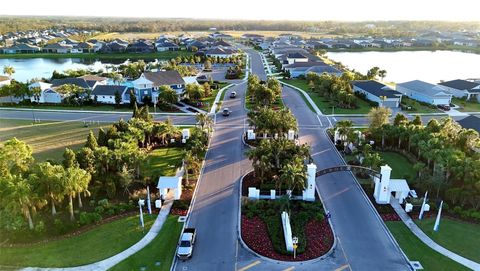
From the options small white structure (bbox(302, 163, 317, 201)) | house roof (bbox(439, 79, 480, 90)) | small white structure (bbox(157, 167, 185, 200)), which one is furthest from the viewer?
house roof (bbox(439, 79, 480, 90))

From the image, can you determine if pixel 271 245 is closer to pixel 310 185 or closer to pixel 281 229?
pixel 281 229

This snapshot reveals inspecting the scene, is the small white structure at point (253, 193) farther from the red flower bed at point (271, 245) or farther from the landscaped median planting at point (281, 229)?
the red flower bed at point (271, 245)

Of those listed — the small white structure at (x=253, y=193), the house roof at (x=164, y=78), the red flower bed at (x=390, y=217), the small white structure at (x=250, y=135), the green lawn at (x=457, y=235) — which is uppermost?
the house roof at (x=164, y=78)

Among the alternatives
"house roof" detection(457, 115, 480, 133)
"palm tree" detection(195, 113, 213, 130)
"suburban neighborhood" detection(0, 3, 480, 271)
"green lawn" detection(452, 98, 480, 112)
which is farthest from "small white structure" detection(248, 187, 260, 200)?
"green lawn" detection(452, 98, 480, 112)

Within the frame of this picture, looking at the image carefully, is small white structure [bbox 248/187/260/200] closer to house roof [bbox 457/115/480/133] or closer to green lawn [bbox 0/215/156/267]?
green lawn [bbox 0/215/156/267]

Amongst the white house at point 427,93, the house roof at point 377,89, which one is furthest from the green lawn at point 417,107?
the house roof at point 377,89
